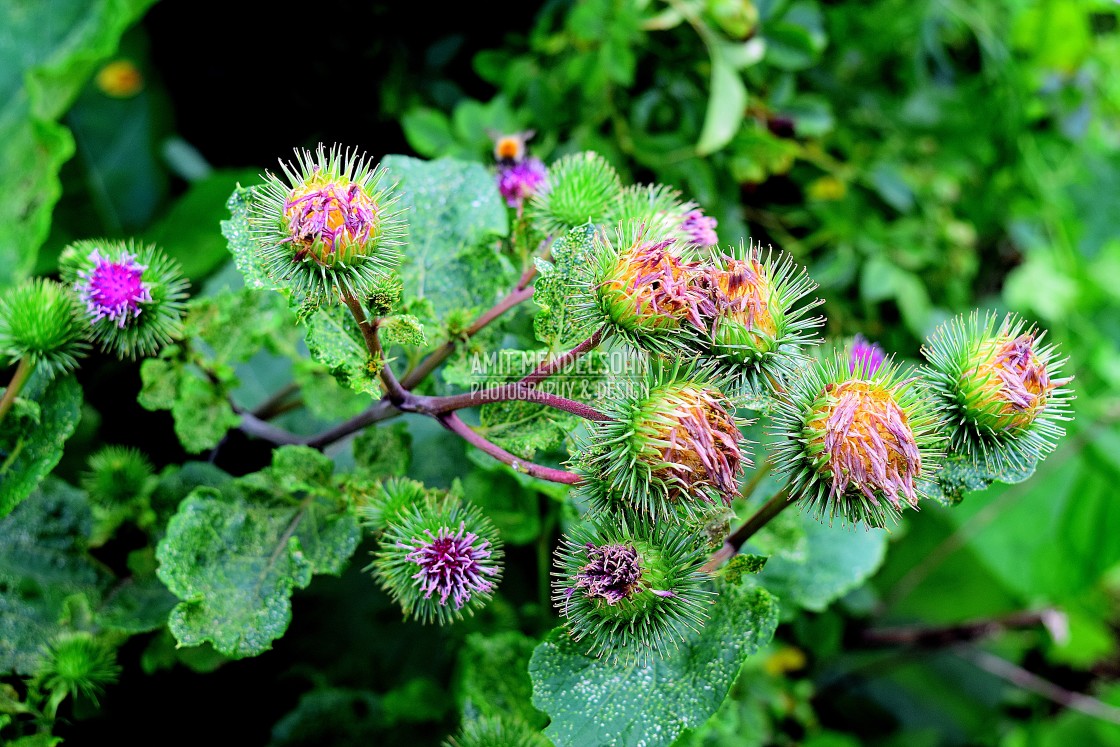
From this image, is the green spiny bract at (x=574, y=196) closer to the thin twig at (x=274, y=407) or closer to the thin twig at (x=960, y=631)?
the thin twig at (x=274, y=407)

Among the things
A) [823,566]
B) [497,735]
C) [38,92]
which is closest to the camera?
[497,735]

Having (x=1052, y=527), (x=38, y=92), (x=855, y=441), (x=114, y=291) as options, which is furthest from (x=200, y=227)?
(x=1052, y=527)

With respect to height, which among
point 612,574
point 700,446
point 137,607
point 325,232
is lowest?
point 137,607

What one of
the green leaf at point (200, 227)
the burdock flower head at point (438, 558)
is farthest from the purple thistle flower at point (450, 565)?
the green leaf at point (200, 227)

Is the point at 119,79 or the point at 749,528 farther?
the point at 119,79

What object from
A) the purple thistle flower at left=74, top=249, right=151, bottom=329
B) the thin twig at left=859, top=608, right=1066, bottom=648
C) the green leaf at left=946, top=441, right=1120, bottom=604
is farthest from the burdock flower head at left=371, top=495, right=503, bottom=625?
the green leaf at left=946, top=441, right=1120, bottom=604

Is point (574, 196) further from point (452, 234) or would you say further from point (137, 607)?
point (137, 607)
